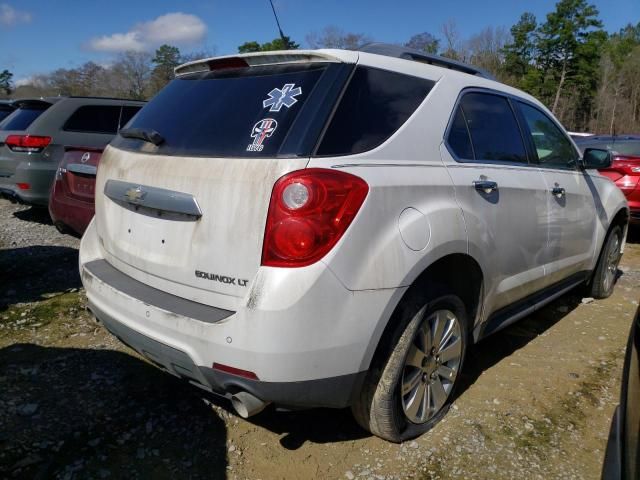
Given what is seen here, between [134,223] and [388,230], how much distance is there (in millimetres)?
1213

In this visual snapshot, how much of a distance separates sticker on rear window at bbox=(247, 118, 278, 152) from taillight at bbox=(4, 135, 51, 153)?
223 inches

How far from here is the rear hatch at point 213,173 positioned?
6.72 feet

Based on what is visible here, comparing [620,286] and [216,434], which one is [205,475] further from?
[620,286]

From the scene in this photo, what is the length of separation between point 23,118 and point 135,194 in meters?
6.04

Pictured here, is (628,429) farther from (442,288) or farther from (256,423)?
(256,423)

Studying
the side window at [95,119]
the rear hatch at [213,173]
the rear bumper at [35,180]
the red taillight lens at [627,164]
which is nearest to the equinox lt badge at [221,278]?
the rear hatch at [213,173]

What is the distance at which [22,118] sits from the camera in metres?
7.27

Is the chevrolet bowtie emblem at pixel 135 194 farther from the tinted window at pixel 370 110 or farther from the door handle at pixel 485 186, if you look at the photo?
the door handle at pixel 485 186

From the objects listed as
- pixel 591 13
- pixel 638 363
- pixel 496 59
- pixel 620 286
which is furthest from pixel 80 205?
pixel 591 13

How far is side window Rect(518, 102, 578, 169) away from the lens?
3602 mm

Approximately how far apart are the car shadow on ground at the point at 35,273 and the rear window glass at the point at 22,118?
7.57 feet

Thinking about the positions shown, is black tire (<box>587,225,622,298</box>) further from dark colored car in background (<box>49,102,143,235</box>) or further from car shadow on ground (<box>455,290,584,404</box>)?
dark colored car in background (<box>49,102,143,235</box>)

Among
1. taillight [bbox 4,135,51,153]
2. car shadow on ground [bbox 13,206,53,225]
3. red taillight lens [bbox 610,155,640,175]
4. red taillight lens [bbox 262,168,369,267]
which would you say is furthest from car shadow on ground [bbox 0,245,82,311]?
red taillight lens [bbox 610,155,640,175]

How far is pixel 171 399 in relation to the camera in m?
2.89
